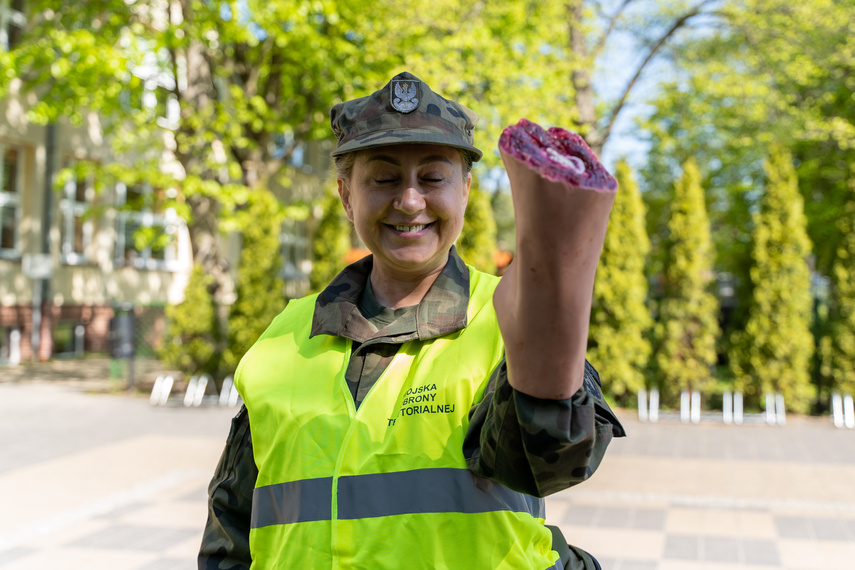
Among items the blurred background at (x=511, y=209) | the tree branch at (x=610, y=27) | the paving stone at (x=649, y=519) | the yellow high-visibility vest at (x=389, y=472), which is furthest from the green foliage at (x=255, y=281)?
the yellow high-visibility vest at (x=389, y=472)

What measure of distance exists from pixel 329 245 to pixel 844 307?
27.6ft

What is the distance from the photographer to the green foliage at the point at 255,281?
12.2m

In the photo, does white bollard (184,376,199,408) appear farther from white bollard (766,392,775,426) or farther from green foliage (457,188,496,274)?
white bollard (766,392,775,426)

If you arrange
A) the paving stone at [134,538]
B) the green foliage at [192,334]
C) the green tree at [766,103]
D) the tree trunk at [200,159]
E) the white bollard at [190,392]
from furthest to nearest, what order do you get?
the green foliage at [192,334] < the tree trunk at [200,159] < the green tree at [766,103] < the white bollard at [190,392] < the paving stone at [134,538]

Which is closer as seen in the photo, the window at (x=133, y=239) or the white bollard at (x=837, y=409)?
the white bollard at (x=837, y=409)

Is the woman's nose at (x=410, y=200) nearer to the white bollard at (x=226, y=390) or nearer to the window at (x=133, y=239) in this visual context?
the white bollard at (x=226, y=390)

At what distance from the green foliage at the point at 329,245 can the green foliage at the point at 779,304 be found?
268 inches

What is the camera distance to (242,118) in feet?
38.8

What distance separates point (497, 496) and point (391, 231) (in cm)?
54

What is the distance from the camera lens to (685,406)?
1077 centimetres

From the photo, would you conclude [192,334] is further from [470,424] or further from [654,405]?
[470,424]

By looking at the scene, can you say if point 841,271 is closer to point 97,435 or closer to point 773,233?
point 773,233

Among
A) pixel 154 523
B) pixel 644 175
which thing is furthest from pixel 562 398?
pixel 644 175

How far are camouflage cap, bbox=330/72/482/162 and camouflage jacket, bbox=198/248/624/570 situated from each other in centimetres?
31
